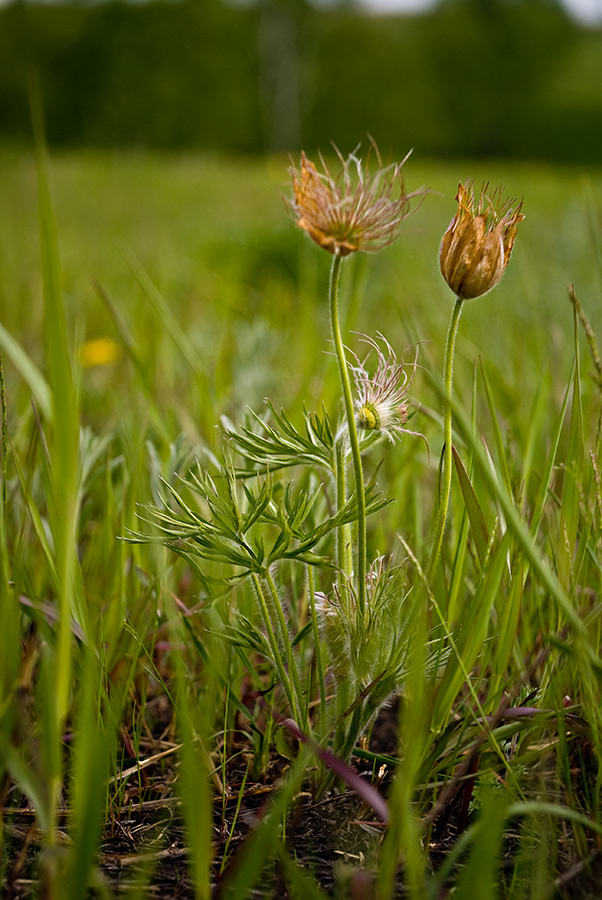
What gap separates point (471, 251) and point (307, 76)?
24021 mm

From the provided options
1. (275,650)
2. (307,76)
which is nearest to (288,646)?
(275,650)

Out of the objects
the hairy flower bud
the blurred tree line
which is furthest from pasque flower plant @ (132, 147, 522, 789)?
the blurred tree line

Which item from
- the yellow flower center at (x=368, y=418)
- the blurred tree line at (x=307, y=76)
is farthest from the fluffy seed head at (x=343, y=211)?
the blurred tree line at (x=307, y=76)

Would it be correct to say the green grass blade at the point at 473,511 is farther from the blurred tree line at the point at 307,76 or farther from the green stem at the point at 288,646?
the blurred tree line at the point at 307,76

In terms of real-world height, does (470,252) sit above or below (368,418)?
above

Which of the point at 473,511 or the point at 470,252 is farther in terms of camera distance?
the point at 473,511

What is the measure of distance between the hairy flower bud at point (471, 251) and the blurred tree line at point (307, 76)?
15745mm

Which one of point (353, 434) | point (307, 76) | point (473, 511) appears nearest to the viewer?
point (353, 434)

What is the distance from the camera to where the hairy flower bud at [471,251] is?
514mm

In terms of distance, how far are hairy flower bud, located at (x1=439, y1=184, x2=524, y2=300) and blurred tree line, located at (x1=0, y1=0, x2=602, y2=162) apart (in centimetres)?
1575

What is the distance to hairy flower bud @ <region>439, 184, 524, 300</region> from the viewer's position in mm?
514

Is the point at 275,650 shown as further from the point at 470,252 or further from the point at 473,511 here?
the point at 470,252

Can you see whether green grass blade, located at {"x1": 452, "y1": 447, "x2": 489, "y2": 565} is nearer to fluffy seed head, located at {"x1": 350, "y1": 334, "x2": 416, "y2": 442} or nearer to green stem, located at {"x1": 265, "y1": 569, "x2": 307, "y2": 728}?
fluffy seed head, located at {"x1": 350, "y1": 334, "x2": 416, "y2": 442}

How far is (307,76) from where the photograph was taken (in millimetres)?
21875
